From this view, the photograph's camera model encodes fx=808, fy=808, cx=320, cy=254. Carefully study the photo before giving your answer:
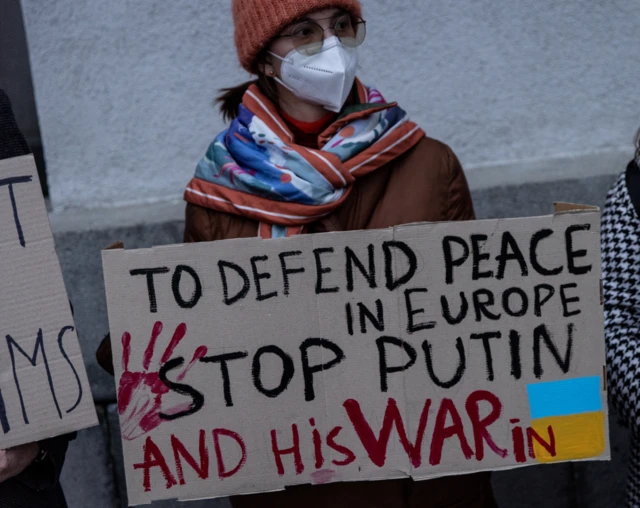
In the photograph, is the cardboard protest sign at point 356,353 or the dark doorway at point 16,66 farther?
the dark doorway at point 16,66

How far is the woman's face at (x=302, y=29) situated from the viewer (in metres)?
2.01

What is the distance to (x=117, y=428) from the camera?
9.92 feet

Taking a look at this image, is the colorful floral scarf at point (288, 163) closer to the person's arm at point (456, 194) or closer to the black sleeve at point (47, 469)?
the person's arm at point (456, 194)

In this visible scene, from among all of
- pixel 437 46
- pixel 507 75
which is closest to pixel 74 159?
pixel 437 46

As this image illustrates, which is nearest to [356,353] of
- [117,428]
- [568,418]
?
[568,418]

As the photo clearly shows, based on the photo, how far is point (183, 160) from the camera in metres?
3.10

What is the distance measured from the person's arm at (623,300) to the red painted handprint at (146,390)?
3.35 ft

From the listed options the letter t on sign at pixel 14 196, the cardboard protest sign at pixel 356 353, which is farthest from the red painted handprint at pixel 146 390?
the letter t on sign at pixel 14 196

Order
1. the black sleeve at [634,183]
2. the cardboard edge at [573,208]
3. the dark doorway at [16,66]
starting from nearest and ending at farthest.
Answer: the cardboard edge at [573,208] < the black sleeve at [634,183] < the dark doorway at [16,66]

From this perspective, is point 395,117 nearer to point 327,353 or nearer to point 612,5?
point 327,353

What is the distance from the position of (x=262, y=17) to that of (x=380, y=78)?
1.16m

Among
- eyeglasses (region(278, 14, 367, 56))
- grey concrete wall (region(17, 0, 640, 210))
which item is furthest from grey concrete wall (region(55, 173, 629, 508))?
eyeglasses (region(278, 14, 367, 56))

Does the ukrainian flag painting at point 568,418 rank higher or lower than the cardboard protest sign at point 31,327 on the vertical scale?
lower

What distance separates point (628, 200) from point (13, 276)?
4.71 feet
